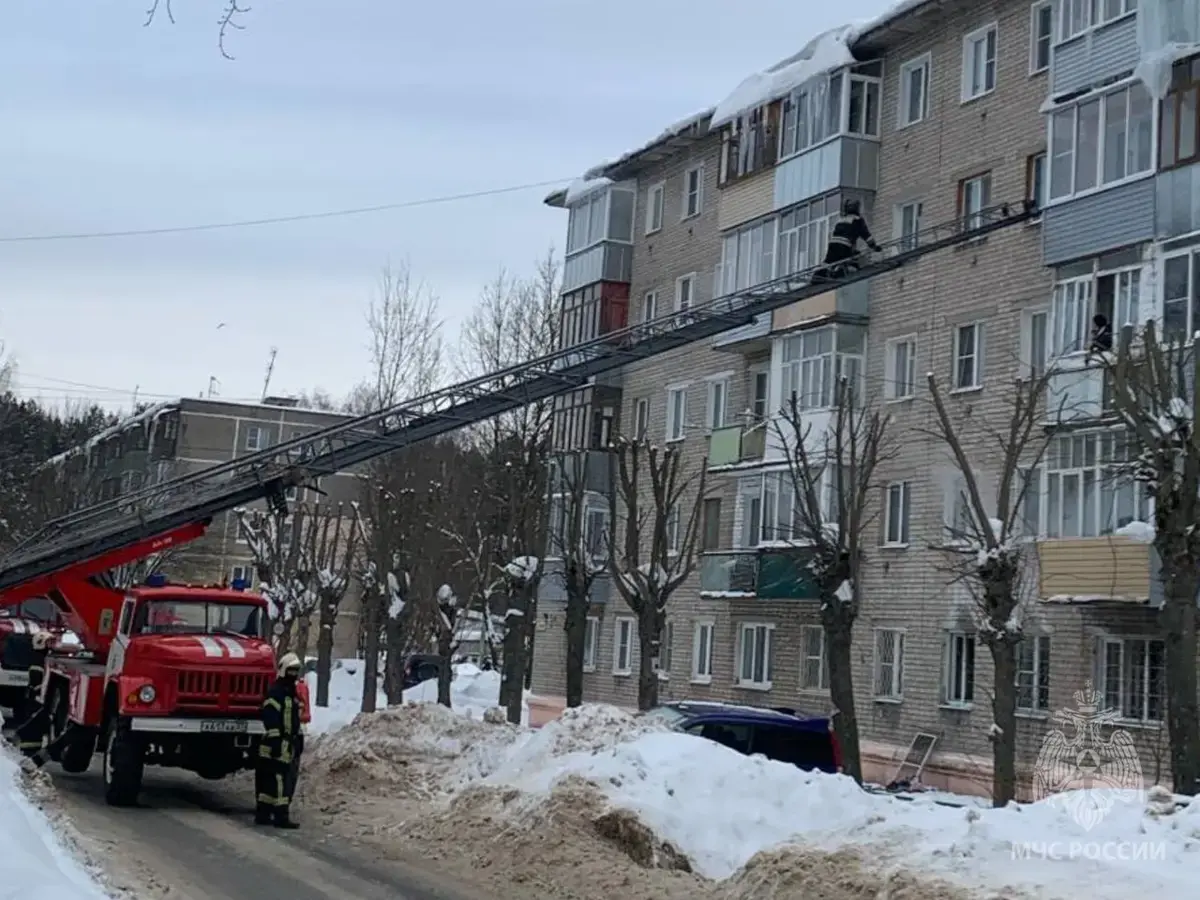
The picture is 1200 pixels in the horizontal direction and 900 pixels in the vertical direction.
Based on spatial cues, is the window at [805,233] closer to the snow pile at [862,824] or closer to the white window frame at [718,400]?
the white window frame at [718,400]

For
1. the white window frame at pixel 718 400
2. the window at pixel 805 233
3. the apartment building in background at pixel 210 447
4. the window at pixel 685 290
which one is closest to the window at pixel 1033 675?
the window at pixel 805 233

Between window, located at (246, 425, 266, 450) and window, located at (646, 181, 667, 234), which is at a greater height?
window, located at (646, 181, 667, 234)

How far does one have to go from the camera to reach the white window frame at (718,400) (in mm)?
33500

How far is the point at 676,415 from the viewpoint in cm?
3547

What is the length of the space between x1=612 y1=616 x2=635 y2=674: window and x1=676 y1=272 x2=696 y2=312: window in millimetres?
7810

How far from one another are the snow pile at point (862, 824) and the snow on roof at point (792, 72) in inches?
708

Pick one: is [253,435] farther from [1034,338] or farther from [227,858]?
[227,858]

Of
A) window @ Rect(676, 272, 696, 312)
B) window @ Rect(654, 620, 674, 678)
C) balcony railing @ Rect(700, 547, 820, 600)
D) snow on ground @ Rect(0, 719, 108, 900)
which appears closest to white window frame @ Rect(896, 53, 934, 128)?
window @ Rect(676, 272, 696, 312)

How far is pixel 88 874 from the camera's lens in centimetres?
1008

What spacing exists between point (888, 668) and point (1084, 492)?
605 cm

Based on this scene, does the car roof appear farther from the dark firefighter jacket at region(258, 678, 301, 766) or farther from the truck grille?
the truck grille

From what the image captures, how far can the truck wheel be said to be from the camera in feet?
52.9

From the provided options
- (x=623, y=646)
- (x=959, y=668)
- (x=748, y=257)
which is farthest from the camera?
(x=623, y=646)

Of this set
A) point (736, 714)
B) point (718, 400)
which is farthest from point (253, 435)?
point (736, 714)
